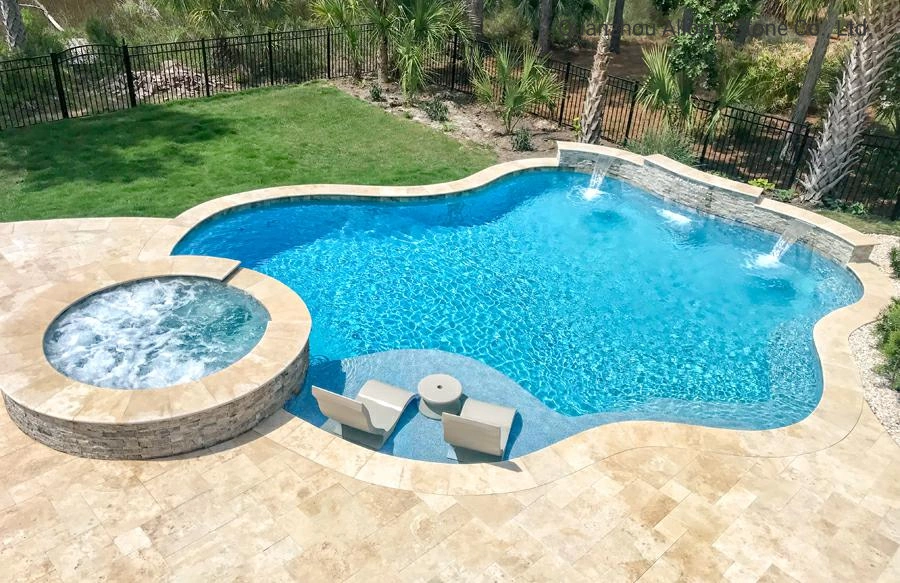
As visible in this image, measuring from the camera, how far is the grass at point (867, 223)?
14.0 meters

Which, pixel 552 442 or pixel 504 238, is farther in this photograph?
pixel 504 238

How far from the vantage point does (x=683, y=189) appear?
49.7ft

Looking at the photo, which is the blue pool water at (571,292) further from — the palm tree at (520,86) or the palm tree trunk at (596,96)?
the palm tree at (520,86)

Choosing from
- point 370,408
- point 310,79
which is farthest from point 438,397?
point 310,79

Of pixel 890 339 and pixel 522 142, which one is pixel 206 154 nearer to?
pixel 522 142

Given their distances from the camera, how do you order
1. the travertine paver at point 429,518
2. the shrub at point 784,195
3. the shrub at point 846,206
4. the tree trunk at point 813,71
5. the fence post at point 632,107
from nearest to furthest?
1. the travertine paver at point 429,518
2. the shrub at point 846,206
3. the tree trunk at point 813,71
4. the shrub at point 784,195
5. the fence post at point 632,107

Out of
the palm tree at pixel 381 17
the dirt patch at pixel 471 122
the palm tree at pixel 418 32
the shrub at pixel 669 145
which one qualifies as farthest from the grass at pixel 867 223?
the palm tree at pixel 381 17

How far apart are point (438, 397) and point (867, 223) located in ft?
36.7

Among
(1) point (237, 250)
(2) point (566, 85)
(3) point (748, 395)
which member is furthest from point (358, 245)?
(2) point (566, 85)

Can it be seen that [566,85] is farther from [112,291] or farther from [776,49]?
[112,291]

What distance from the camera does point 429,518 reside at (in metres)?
6.85

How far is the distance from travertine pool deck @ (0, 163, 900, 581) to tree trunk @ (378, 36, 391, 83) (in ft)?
48.8

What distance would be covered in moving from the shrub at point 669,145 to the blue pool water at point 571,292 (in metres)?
1.75

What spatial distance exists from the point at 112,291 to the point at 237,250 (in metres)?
3.13
